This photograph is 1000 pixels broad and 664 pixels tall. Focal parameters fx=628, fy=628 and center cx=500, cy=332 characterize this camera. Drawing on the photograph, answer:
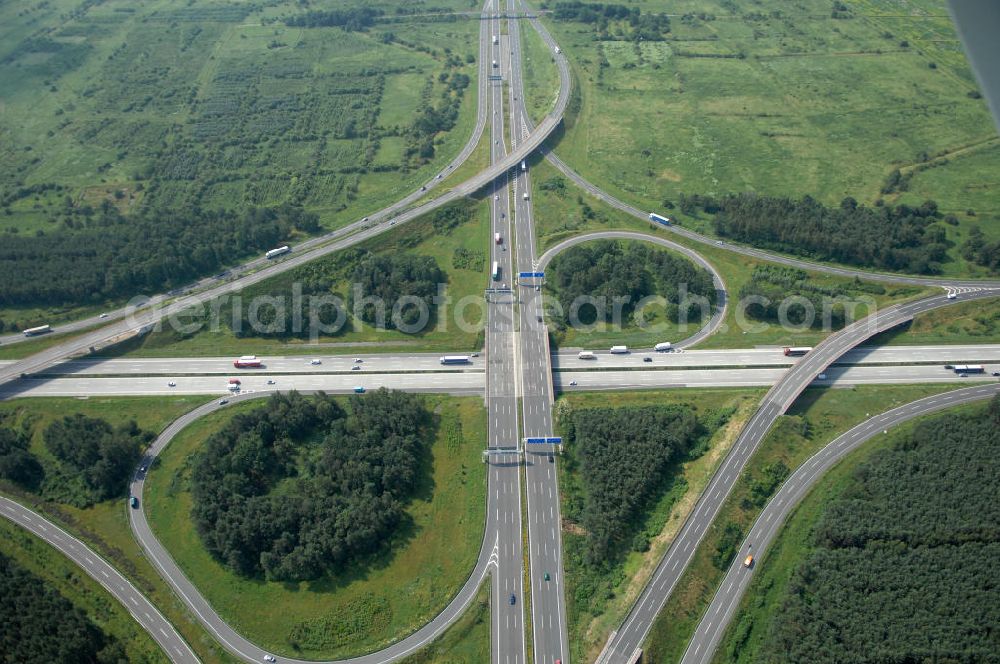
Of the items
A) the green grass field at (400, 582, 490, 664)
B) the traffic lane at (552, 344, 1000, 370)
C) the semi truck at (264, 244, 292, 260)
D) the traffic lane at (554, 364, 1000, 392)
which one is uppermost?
the semi truck at (264, 244, 292, 260)

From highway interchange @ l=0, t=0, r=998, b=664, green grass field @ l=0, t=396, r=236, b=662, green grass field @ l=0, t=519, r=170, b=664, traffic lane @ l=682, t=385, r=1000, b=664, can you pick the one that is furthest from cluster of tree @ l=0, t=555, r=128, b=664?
traffic lane @ l=682, t=385, r=1000, b=664

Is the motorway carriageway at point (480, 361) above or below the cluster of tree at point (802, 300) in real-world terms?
below

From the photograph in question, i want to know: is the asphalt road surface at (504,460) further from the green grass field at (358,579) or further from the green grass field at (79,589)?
the green grass field at (79,589)

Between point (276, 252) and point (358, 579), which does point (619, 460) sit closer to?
point (358, 579)

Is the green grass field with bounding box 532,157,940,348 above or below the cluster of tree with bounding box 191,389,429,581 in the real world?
above

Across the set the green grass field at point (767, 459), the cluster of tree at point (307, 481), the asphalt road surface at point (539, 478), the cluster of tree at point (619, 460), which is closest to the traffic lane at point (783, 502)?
the green grass field at point (767, 459)

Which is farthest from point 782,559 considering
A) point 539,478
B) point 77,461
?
point 77,461

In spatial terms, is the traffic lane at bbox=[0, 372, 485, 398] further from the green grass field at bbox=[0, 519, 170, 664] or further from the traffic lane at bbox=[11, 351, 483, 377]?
the green grass field at bbox=[0, 519, 170, 664]
